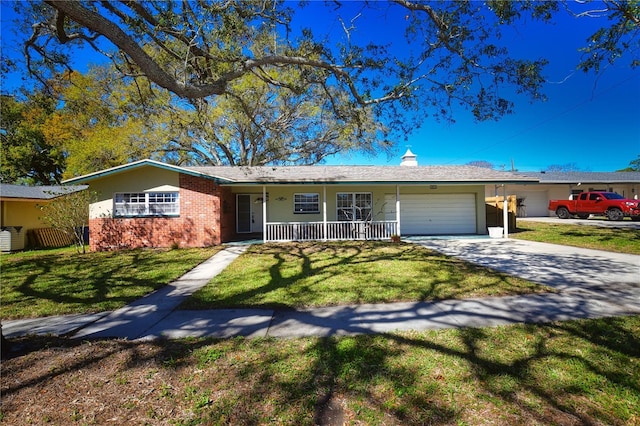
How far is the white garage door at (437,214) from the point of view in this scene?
1508 centimetres

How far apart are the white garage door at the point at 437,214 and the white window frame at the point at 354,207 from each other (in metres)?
1.11

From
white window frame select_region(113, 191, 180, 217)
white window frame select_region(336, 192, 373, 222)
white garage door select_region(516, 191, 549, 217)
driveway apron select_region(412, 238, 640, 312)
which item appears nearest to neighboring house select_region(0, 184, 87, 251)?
white window frame select_region(113, 191, 180, 217)

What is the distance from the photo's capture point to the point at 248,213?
52.6ft

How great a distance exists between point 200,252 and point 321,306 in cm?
741

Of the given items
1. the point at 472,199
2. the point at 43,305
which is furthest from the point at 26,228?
the point at 472,199

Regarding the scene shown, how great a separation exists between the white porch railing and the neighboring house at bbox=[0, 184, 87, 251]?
8.98 meters

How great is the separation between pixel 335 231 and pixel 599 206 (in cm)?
1881

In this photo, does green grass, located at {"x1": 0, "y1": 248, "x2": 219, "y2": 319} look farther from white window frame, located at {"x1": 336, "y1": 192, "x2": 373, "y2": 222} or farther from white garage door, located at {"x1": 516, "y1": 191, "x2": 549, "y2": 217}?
white garage door, located at {"x1": 516, "y1": 191, "x2": 549, "y2": 217}

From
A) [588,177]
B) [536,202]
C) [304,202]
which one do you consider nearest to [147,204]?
[304,202]

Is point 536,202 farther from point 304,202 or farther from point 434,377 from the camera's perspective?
point 434,377

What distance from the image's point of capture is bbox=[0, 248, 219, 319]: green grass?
206 inches

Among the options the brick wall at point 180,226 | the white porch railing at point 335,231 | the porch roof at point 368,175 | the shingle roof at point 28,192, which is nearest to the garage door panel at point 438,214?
the porch roof at point 368,175

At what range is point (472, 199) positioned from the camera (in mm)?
15062

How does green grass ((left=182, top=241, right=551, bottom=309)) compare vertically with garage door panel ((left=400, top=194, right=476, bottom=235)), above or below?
below
